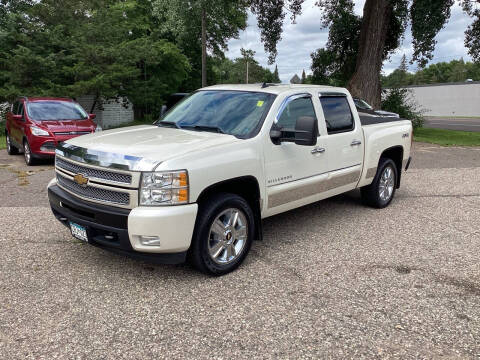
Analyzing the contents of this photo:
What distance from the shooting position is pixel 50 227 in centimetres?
536

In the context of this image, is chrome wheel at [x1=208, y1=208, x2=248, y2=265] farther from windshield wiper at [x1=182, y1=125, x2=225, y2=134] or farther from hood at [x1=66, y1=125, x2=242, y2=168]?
windshield wiper at [x1=182, y1=125, x2=225, y2=134]

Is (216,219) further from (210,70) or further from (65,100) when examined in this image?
(210,70)

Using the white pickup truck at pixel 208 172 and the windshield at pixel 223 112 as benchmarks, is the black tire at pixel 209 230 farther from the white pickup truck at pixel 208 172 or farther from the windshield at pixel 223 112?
the windshield at pixel 223 112

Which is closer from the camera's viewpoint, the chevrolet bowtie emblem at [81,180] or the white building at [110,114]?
the chevrolet bowtie emblem at [81,180]

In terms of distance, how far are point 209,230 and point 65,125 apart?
291 inches

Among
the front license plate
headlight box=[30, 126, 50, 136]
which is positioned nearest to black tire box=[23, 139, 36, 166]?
headlight box=[30, 126, 50, 136]

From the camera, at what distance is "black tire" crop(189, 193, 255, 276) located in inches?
145

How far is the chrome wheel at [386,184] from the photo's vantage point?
254 inches

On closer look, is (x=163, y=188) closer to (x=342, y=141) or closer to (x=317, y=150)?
(x=317, y=150)

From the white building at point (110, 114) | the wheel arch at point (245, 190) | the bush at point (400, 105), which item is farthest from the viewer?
the white building at point (110, 114)

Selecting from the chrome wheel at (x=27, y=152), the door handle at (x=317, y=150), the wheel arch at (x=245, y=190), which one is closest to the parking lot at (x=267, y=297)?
the wheel arch at (x=245, y=190)

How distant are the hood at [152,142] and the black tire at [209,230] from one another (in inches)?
20.5

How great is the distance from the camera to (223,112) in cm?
465

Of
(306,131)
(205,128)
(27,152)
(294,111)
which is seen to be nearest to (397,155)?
(294,111)
